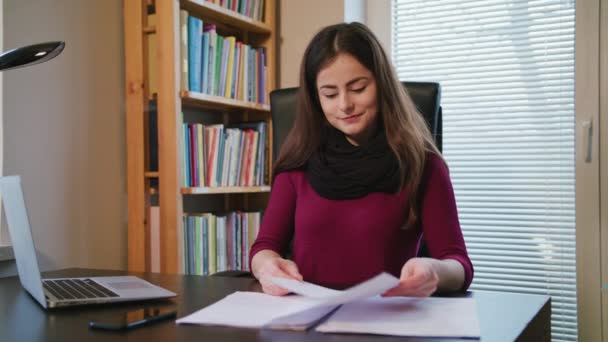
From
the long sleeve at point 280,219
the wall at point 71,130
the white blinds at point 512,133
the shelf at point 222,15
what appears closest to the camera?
the long sleeve at point 280,219

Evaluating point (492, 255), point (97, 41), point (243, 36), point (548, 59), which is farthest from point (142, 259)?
point (548, 59)

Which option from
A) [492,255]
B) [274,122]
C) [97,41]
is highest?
[97,41]

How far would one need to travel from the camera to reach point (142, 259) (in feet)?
6.56

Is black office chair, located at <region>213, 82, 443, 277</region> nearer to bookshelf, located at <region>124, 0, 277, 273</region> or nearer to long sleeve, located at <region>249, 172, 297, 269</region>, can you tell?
long sleeve, located at <region>249, 172, 297, 269</region>

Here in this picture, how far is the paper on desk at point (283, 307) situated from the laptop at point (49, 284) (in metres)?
0.14

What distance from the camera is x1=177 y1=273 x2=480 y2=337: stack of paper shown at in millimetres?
687

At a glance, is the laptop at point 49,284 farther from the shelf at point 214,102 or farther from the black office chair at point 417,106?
the shelf at point 214,102

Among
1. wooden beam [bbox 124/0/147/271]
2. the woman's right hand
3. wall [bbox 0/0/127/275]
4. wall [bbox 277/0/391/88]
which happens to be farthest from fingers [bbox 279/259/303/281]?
wall [bbox 277/0/391/88]

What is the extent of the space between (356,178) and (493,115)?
4.52 feet

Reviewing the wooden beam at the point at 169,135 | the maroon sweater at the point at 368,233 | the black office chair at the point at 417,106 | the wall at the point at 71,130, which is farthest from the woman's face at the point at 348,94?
the wall at the point at 71,130

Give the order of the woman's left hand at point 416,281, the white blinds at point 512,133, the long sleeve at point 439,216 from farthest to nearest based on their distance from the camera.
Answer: the white blinds at point 512,133 → the long sleeve at point 439,216 → the woman's left hand at point 416,281

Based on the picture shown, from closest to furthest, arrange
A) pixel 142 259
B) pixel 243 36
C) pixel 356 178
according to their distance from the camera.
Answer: pixel 356 178, pixel 142 259, pixel 243 36

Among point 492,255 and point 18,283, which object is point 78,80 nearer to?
point 18,283

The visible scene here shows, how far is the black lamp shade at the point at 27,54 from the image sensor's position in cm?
84
